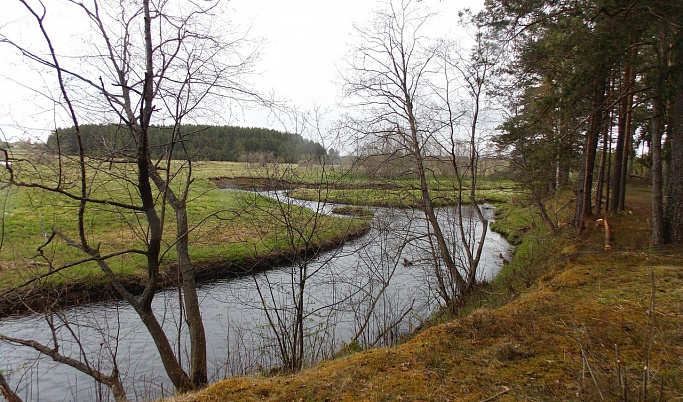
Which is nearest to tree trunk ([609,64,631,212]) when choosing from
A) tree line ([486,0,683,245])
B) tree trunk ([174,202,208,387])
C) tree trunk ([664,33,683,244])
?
tree line ([486,0,683,245])

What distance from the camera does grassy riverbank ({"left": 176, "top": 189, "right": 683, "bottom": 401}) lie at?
124 inches

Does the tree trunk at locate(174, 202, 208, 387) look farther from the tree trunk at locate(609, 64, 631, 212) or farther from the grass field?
the tree trunk at locate(609, 64, 631, 212)

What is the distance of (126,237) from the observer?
15.1 meters

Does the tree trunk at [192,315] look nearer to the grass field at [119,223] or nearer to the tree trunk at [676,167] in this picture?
the grass field at [119,223]

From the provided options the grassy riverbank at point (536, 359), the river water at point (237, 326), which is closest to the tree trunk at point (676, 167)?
the grassy riverbank at point (536, 359)

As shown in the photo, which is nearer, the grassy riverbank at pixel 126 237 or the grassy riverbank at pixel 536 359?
the grassy riverbank at pixel 536 359

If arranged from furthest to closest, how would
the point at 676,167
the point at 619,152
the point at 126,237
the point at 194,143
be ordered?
the point at 126,237 → the point at 619,152 → the point at 676,167 → the point at 194,143

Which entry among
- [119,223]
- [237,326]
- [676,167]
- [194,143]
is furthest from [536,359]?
[119,223]

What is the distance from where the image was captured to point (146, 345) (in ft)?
27.9

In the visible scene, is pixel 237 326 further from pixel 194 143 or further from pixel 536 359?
pixel 536 359

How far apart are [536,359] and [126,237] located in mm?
15499

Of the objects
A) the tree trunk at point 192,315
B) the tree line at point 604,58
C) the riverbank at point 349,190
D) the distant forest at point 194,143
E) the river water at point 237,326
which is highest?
the tree line at point 604,58

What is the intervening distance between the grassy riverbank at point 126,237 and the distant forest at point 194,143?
0.29 m

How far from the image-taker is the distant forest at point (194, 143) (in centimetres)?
452
